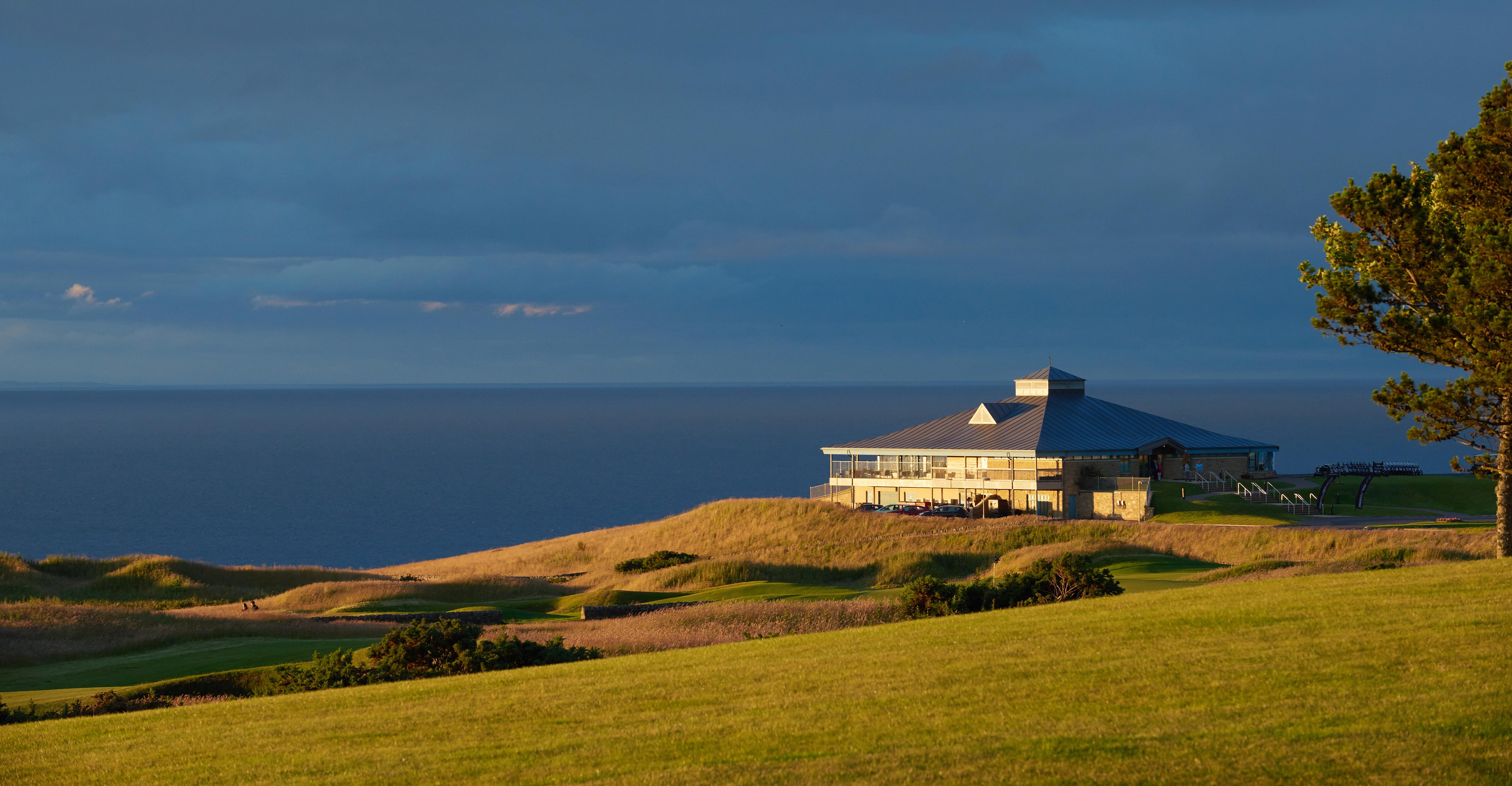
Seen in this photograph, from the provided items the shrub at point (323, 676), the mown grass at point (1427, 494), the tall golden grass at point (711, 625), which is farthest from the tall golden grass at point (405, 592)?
the mown grass at point (1427, 494)

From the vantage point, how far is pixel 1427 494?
6231 cm

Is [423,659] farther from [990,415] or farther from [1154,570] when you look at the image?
[990,415]

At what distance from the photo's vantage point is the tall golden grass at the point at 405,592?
39750 mm

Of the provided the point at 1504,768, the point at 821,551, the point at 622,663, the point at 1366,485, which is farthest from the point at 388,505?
the point at 1504,768

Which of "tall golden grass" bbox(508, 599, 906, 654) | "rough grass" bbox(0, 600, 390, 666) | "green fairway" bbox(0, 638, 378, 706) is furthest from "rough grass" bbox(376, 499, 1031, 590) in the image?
"green fairway" bbox(0, 638, 378, 706)

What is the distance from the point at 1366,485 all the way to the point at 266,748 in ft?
206

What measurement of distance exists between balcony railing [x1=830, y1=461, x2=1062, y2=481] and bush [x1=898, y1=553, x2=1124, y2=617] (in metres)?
39.3

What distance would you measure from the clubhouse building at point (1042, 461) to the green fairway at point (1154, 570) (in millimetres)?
18443

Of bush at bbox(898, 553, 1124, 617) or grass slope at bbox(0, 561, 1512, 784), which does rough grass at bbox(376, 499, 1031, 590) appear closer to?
bush at bbox(898, 553, 1124, 617)

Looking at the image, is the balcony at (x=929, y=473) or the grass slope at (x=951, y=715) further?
the balcony at (x=929, y=473)

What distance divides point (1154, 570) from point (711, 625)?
55.9ft

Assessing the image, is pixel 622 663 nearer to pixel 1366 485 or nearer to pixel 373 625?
pixel 373 625

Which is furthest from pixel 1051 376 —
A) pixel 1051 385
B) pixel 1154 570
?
pixel 1154 570

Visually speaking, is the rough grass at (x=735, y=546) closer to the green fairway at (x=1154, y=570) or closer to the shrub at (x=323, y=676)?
the green fairway at (x=1154, y=570)
